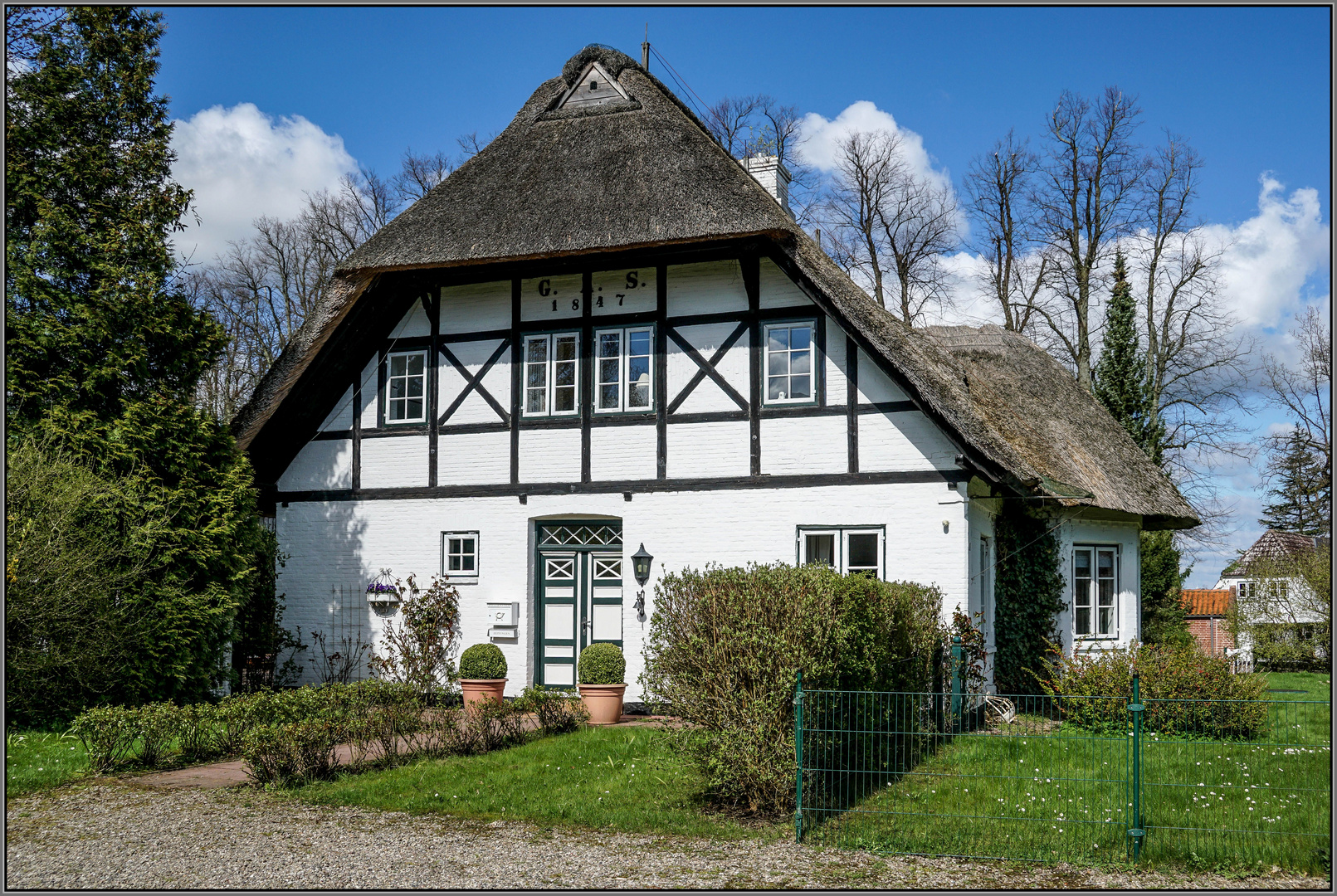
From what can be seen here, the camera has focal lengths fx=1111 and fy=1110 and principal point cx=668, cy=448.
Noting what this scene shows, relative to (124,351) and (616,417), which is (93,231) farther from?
(616,417)

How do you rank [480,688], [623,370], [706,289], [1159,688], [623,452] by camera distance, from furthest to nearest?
[623,370], [623,452], [706,289], [480,688], [1159,688]

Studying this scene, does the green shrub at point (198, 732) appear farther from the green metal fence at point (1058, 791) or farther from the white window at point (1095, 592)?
the white window at point (1095, 592)

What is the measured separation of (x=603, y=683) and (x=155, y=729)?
4666 millimetres

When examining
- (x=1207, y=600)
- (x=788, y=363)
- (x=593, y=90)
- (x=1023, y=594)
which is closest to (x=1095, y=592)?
(x=1023, y=594)

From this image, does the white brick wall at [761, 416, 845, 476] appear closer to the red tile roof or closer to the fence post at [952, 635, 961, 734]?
the fence post at [952, 635, 961, 734]

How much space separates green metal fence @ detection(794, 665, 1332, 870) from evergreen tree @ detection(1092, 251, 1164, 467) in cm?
1334

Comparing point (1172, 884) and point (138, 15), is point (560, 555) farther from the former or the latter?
point (1172, 884)

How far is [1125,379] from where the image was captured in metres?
22.2

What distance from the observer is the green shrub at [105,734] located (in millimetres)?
8977

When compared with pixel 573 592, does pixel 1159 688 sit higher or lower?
lower

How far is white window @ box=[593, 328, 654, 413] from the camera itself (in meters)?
13.8

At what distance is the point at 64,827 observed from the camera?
24.0 ft

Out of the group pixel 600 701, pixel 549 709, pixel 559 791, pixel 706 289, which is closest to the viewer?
pixel 559 791

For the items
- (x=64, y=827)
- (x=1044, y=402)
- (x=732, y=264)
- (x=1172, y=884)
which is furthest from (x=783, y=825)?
(x=1044, y=402)
